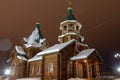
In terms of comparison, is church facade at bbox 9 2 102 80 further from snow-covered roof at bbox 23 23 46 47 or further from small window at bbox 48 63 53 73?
snow-covered roof at bbox 23 23 46 47

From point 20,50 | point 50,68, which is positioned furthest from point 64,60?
point 20,50

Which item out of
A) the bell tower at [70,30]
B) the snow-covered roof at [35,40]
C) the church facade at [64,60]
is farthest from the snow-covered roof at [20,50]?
the bell tower at [70,30]

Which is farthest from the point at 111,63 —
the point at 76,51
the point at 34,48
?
the point at 76,51

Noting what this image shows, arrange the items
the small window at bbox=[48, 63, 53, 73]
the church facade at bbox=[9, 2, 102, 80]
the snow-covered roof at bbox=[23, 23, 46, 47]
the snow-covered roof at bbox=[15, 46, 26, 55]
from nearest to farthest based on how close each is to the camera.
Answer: the church facade at bbox=[9, 2, 102, 80] < the small window at bbox=[48, 63, 53, 73] < the snow-covered roof at bbox=[15, 46, 26, 55] < the snow-covered roof at bbox=[23, 23, 46, 47]

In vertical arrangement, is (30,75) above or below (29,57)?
below

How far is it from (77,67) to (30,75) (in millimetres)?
12174

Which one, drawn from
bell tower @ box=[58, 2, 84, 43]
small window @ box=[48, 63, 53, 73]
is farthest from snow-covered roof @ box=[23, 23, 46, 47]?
small window @ box=[48, 63, 53, 73]

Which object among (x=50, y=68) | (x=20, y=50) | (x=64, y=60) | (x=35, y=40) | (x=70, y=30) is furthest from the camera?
(x=35, y=40)

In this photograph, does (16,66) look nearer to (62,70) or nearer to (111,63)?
(62,70)

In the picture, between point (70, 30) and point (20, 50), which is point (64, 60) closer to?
point (70, 30)

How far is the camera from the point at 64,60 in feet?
74.8

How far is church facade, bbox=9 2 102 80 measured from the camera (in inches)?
870

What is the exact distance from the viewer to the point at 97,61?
22469mm

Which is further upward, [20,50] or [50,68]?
[20,50]
